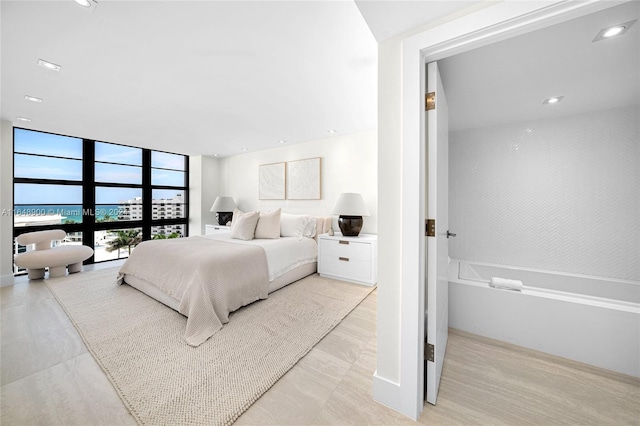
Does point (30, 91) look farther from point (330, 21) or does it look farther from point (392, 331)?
point (392, 331)

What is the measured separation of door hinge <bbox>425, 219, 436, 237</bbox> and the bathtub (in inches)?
42.2

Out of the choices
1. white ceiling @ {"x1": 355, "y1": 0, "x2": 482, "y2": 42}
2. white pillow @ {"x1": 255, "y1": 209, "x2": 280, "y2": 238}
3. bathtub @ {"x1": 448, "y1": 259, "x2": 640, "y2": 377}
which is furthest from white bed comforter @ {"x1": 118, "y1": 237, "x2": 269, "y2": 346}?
white ceiling @ {"x1": 355, "y1": 0, "x2": 482, "y2": 42}

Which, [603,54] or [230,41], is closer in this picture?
[603,54]

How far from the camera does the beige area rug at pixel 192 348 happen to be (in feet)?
4.45

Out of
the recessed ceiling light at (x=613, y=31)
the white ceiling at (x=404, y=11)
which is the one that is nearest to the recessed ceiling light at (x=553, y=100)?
the recessed ceiling light at (x=613, y=31)

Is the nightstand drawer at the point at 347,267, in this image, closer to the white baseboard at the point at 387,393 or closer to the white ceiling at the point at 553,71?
the white baseboard at the point at 387,393

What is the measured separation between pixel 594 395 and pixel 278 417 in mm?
1813

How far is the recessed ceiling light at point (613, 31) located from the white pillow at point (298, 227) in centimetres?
327

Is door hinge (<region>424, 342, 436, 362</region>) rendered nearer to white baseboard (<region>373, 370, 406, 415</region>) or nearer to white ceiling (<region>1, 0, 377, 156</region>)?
white baseboard (<region>373, 370, 406, 415</region>)

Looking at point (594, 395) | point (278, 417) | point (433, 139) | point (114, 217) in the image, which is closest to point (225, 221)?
point (114, 217)

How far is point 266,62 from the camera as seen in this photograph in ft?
6.51

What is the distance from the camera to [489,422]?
48.4 inches

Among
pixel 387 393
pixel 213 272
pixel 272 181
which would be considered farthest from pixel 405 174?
pixel 272 181

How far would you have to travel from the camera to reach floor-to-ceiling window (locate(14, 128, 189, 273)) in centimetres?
381
